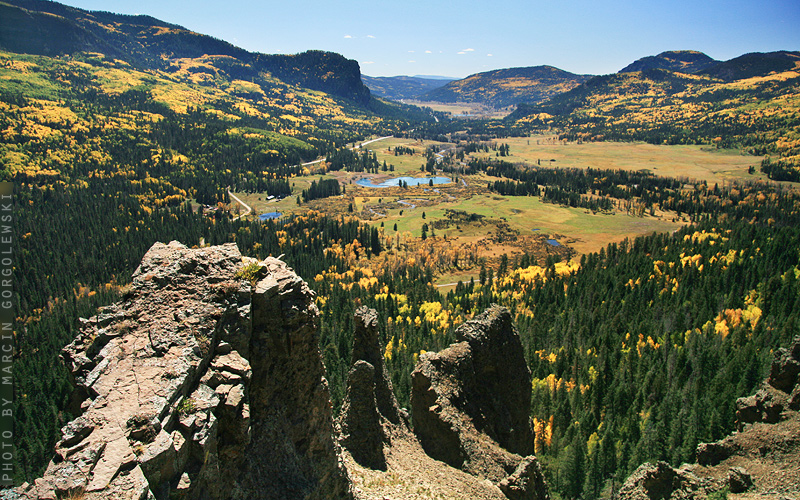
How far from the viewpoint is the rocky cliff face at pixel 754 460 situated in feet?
144

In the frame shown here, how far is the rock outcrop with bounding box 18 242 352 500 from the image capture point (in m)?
14.2

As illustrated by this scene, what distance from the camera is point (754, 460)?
1946 inches

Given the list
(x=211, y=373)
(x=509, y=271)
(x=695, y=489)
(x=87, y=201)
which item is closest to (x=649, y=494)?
(x=695, y=489)

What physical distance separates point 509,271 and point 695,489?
4667 inches

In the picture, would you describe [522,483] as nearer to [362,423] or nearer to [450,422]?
[450,422]

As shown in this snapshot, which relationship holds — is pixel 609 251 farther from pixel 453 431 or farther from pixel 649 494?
pixel 453 431

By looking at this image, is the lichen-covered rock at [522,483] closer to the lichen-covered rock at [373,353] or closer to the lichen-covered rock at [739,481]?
the lichen-covered rock at [373,353]

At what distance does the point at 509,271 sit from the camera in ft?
530

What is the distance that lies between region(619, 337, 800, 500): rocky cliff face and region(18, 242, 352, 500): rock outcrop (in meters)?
38.0

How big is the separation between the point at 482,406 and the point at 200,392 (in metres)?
34.1

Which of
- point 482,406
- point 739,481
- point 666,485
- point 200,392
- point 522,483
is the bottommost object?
point 666,485

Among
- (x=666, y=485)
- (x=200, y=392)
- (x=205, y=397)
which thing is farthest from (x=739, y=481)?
(x=200, y=392)

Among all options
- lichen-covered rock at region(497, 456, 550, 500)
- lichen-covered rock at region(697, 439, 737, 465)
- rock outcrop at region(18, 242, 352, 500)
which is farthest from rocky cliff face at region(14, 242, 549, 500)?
lichen-covered rock at region(697, 439, 737, 465)

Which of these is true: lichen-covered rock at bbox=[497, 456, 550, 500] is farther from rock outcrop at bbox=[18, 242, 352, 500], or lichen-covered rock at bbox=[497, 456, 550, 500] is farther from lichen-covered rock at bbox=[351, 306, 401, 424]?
rock outcrop at bbox=[18, 242, 352, 500]
